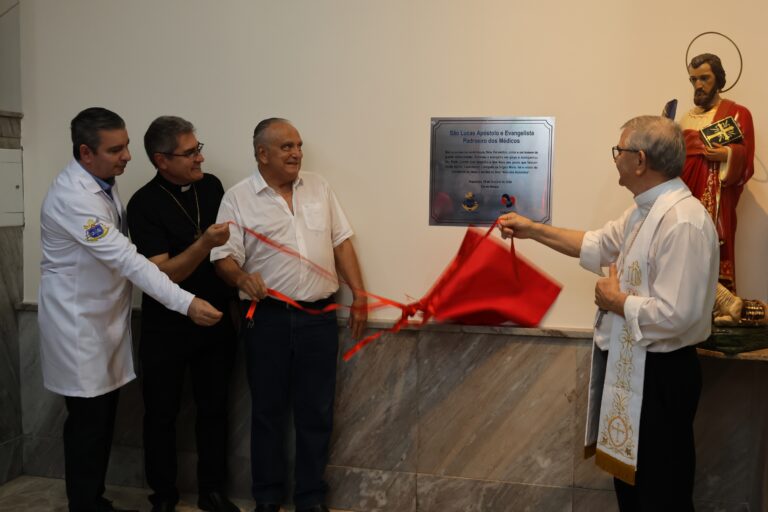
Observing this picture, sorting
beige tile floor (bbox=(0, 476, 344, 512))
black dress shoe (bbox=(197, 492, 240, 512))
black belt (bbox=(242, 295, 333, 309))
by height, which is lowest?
beige tile floor (bbox=(0, 476, 344, 512))

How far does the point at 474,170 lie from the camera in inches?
134

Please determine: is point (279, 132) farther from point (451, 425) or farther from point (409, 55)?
point (451, 425)

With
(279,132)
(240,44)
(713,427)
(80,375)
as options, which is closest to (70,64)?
(240,44)

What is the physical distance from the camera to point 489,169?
11.1 feet

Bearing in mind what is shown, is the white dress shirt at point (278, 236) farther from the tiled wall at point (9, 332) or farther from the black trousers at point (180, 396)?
the tiled wall at point (9, 332)

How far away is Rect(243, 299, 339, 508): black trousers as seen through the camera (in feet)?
11.0

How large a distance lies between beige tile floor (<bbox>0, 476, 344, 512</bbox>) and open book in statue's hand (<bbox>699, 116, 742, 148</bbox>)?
2.59 metres

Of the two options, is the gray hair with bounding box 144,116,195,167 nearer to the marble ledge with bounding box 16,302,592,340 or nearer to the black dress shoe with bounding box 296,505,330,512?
the marble ledge with bounding box 16,302,592,340

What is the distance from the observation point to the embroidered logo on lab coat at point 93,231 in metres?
2.95

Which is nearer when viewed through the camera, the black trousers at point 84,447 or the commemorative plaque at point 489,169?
the black trousers at point 84,447

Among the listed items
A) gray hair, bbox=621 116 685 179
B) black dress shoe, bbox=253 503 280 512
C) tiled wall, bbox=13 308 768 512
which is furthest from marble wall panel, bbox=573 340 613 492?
black dress shoe, bbox=253 503 280 512

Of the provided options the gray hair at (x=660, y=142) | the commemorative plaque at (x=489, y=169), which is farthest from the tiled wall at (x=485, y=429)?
the gray hair at (x=660, y=142)

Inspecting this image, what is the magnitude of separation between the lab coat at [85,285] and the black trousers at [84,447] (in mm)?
83

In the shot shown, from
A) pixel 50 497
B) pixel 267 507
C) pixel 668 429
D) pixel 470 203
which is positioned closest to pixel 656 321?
pixel 668 429
